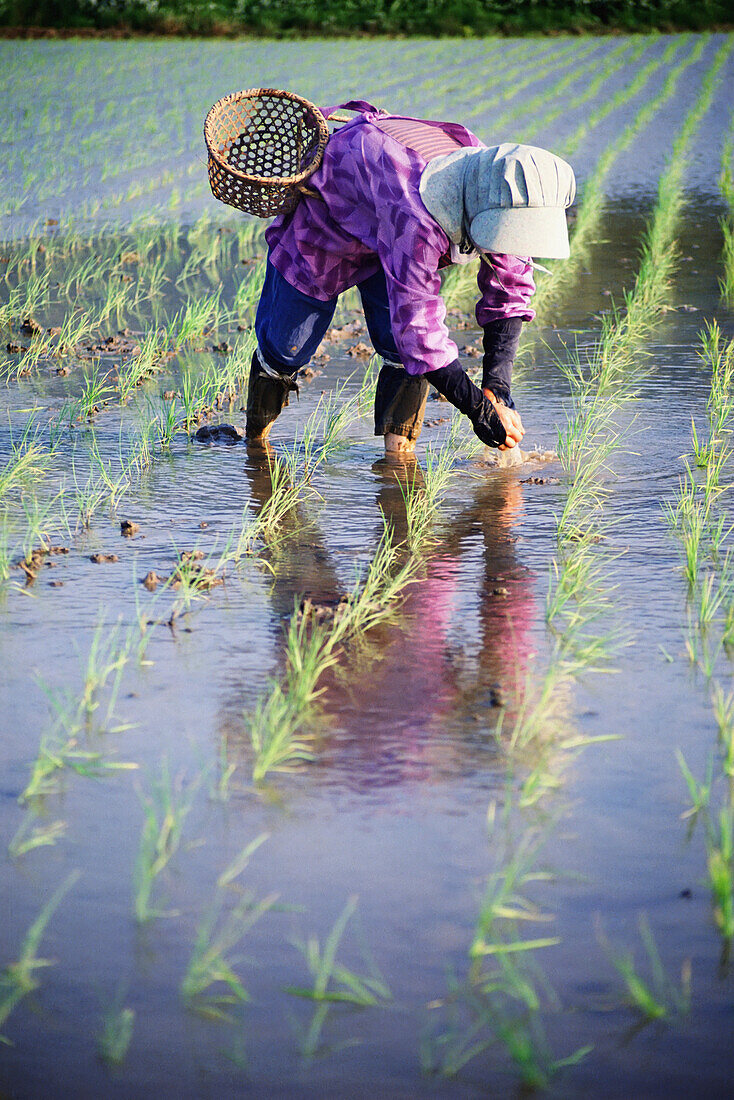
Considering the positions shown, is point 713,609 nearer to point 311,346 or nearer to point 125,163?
point 311,346

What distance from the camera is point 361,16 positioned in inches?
909

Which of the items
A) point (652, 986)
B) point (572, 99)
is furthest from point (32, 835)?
point (572, 99)

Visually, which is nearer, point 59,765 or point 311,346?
point 59,765

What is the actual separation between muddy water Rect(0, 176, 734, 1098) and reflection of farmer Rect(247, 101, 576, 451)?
452mm

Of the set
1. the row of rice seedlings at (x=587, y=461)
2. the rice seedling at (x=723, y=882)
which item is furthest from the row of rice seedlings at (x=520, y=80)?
the rice seedling at (x=723, y=882)

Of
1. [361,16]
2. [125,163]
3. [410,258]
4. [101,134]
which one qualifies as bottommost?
[361,16]

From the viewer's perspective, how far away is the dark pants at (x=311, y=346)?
144 inches

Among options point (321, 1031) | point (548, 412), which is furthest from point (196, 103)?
point (321, 1031)

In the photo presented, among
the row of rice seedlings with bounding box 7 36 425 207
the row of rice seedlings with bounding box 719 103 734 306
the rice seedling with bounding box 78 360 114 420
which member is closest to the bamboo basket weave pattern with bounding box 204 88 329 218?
the rice seedling with bounding box 78 360 114 420

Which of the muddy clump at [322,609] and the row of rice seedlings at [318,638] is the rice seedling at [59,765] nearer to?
the row of rice seedlings at [318,638]

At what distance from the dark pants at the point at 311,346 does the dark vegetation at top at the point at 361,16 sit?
64.5 feet

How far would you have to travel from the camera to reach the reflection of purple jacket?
3.12m

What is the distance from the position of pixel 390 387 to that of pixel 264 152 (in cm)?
75

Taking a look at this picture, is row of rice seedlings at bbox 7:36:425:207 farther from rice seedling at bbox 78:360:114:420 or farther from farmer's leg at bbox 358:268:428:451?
farmer's leg at bbox 358:268:428:451
